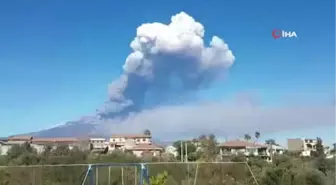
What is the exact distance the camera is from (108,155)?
1897cm

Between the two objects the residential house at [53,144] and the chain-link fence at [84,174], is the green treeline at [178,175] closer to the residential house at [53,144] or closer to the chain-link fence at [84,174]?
the chain-link fence at [84,174]

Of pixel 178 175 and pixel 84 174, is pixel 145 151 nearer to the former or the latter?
pixel 178 175

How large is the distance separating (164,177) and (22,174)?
3619 mm

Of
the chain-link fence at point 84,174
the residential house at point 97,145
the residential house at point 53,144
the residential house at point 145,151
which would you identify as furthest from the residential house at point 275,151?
the chain-link fence at point 84,174

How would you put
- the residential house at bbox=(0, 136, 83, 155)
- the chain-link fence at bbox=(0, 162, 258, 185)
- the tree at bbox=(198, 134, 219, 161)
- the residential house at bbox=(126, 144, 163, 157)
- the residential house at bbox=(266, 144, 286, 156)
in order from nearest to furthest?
the chain-link fence at bbox=(0, 162, 258, 185), the residential house at bbox=(126, 144, 163, 157), the residential house at bbox=(0, 136, 83, 155), the residential house at bbox=(266, 144, 286, 156), the tree at bbox=(198, 134, 219, 161)

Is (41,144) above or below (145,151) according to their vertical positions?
above

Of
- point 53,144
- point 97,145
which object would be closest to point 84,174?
point 53,144

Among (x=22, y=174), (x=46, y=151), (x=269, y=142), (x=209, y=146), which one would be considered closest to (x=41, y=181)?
(x=22, y=174)

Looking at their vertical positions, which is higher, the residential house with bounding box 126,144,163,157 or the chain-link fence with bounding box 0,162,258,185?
the residential house with bounding box 126,144,163,157

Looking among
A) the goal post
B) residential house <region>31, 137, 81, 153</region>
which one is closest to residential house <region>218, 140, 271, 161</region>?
residential house <region>31, 137, 81, 153</region>

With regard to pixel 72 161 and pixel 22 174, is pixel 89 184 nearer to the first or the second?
pixel 22 174

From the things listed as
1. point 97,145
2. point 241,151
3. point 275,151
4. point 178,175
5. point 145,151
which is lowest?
point 178,175

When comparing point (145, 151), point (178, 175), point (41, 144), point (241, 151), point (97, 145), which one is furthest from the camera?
point (97, 145)

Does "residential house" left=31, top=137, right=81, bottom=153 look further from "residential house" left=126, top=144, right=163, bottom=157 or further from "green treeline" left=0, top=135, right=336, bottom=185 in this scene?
"green treeline" left=0, top=135, right=336, bottom=185
